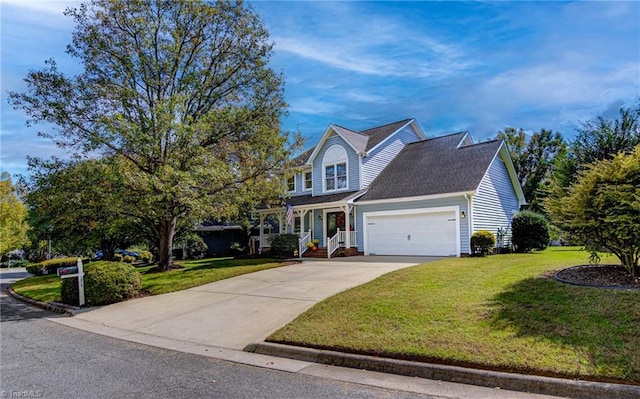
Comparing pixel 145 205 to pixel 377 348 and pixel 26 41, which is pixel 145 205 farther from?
pixel 377 348

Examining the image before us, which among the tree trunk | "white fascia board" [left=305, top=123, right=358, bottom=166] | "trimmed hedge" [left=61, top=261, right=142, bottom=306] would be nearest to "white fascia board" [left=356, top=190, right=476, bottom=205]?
"white fascia board" [left=305, top=123, right=358, bottom=166]

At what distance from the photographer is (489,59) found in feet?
44.8

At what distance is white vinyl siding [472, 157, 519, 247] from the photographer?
17703 millimetres

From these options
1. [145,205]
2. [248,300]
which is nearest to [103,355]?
[248,300]

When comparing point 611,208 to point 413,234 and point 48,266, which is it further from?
point 48,266

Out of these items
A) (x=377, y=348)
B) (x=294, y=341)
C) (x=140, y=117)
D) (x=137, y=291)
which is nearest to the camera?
(x=377, y=348)

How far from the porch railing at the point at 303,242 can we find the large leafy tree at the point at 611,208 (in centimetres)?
1460

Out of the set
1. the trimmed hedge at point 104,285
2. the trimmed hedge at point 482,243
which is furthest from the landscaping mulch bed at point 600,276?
the trimmed hedge at point 104,285

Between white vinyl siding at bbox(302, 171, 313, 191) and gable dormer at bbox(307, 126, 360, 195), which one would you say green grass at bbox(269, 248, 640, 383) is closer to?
gable dormer at bbox(307, 126, 360, 195)

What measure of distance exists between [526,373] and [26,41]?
53.1 feet

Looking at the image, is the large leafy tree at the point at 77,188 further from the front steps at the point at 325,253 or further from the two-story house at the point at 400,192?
the front steps at the point at 325,253

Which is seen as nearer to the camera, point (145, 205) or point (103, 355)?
point (103, 355)

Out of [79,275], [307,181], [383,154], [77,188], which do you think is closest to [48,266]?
[77,188]

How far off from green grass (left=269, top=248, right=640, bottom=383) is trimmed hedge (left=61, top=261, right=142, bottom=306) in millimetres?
6865
